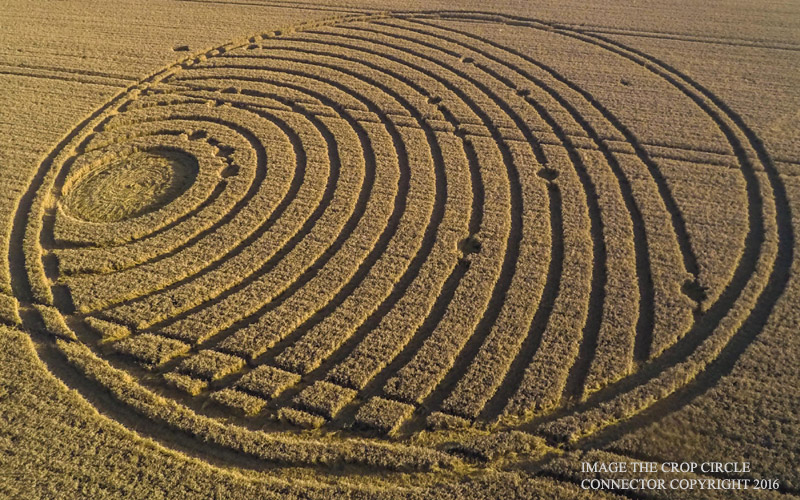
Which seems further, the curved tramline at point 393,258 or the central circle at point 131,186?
the central circle at point 131,186

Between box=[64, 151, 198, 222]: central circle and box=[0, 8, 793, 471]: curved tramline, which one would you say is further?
box=[64, 151, 198, 222]: central circle

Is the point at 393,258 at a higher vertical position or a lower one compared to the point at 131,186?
lower

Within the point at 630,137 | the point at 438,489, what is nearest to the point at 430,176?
the point at 630,137

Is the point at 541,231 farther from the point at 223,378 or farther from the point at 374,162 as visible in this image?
the point at 223,378

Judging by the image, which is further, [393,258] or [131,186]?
[131,186]
